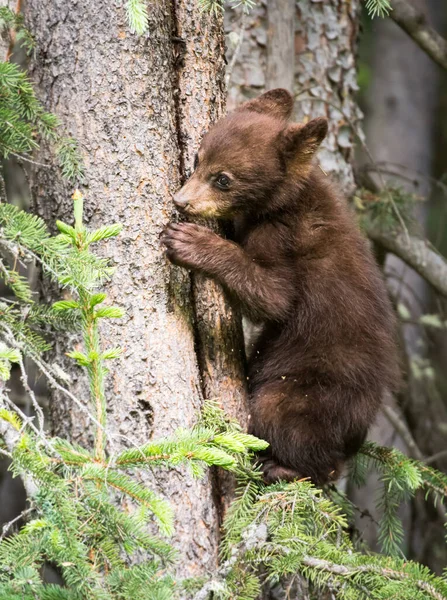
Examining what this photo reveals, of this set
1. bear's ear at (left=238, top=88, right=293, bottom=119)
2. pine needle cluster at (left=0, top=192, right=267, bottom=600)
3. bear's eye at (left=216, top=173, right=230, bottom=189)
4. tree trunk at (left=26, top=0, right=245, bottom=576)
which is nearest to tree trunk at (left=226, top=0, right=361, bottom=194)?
bear's ear at (left=238, top=88, right=293, bottom=119)

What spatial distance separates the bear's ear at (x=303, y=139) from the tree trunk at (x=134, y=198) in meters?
0.65

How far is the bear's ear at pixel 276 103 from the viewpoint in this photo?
402 centimetres

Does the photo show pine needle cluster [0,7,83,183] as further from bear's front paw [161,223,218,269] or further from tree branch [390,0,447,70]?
tree branch [390,0,447,70]

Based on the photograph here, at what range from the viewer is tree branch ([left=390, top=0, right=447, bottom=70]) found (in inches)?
208

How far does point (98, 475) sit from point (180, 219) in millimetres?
1444

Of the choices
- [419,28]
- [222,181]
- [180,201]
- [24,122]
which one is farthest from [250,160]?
[419,28]

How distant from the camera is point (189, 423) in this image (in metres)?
3.16

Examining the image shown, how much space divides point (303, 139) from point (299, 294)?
0.74 m

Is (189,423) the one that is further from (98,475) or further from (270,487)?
(98,475)

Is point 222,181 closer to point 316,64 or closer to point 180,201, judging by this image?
point 180,201

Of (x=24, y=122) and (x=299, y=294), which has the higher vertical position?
(x=24, y=122)

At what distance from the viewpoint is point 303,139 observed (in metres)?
3.62

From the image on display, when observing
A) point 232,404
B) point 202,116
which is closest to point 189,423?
point 232,404

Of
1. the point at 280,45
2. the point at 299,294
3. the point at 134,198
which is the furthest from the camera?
the point at 280,45
